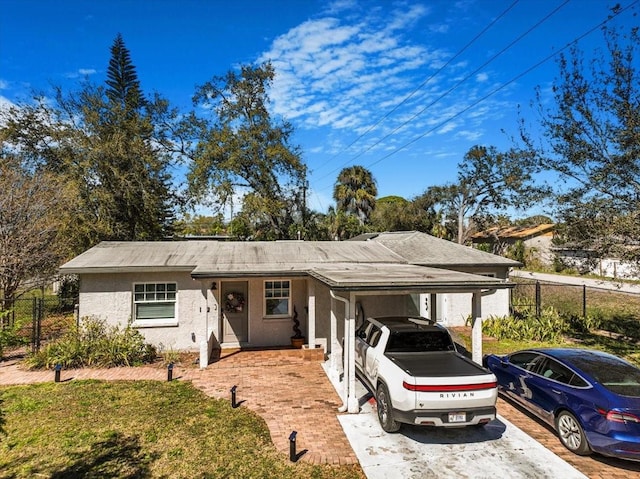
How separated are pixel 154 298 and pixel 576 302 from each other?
20498 mm

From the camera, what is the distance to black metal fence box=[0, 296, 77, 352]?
11727 mm

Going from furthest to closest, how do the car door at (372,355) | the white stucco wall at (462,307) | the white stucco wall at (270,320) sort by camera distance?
the white stucco wall at (462,307) < the white stucco wall at (270,320) < the car door at (372,355)

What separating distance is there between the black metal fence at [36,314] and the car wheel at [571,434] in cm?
1299

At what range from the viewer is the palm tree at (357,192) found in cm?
4130

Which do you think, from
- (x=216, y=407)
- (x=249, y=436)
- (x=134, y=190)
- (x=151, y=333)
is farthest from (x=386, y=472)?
(x=134, y=190)

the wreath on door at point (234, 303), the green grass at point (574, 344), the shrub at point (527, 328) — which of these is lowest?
the green grass at point (574, 344)

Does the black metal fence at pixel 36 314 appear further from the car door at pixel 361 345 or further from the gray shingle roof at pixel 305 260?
the car door at pixel 361 345

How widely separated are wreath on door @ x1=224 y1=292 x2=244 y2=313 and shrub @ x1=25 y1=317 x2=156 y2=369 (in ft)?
8.57

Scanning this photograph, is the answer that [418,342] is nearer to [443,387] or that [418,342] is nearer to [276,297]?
[443,387]

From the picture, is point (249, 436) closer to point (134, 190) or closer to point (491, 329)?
point (491, 329)

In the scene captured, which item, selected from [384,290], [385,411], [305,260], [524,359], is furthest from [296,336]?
[524,359]

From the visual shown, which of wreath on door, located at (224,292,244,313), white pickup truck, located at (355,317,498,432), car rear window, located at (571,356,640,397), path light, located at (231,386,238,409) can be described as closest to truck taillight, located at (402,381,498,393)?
white pickup truck, located at (355,317,498,432)

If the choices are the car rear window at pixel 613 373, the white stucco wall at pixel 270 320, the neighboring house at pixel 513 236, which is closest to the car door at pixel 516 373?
the car rear window at pixel 613 373

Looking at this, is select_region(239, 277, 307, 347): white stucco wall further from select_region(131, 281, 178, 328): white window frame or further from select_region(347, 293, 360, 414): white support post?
select_region(347, 293, 360, 414): white support post
